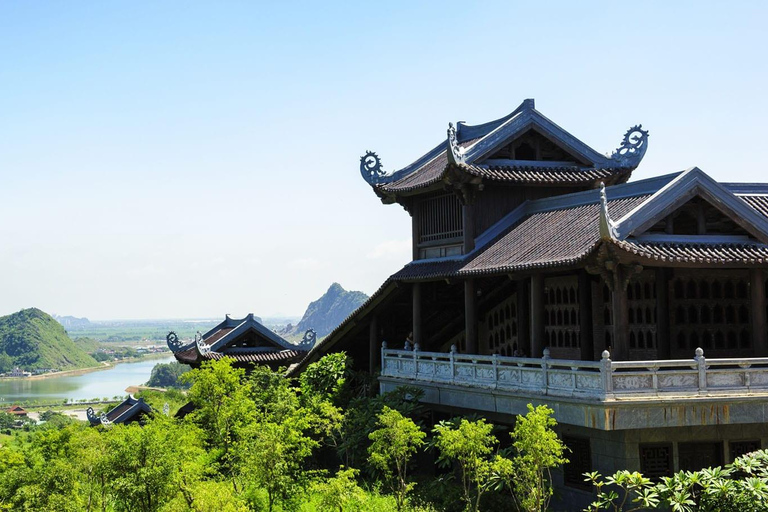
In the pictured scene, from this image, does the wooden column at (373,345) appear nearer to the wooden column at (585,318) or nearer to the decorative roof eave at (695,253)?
the wooden column at (585,318)

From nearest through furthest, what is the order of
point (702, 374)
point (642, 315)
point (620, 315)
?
point (702, 374)
point (620, 315)
point (642, 315)

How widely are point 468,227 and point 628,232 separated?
6500 mm

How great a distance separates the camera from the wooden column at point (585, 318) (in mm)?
19625

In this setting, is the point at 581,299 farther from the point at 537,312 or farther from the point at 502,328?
the point at 502,328

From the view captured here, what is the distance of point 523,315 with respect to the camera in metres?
22.1

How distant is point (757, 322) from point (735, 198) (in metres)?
2.72

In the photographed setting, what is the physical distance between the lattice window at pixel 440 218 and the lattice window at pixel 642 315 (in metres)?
5.69

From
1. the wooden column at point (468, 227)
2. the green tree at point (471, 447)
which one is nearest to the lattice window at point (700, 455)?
the green tree at point (471, 447)

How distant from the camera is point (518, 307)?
22.2 m

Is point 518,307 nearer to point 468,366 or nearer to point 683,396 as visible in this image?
point 468,366

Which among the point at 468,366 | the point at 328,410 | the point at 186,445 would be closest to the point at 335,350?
the point at 328,410

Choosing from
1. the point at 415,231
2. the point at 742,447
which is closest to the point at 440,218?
the point at 415,231

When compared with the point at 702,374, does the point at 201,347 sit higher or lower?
higher

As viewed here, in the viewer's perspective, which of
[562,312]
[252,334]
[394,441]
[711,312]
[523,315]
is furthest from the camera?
[252,334]
